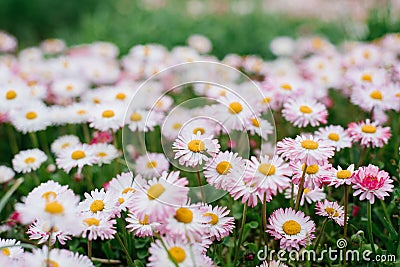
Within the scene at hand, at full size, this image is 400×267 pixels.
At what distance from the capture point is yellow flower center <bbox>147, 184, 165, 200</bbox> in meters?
1.11

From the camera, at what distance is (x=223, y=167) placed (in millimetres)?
1245

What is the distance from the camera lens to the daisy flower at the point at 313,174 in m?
1.28

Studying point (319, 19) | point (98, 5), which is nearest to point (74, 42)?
point (98, 5)

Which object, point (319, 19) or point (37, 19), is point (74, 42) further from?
point (319, 19)

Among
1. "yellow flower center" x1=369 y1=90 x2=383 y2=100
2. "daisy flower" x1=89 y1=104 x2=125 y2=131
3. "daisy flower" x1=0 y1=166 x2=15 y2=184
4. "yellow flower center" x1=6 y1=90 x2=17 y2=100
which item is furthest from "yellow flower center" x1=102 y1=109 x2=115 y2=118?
"yellow flower center" x1=369 y1=90 x2=383 y2=100

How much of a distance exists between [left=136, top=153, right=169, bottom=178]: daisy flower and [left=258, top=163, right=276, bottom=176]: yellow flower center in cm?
39

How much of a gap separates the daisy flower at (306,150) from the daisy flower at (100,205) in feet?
1.39

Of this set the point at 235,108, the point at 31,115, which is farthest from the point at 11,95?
the point at 235,108

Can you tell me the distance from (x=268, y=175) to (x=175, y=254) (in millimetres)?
283

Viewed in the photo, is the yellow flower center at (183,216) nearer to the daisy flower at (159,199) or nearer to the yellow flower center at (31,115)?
the daisy flower at (159,199)

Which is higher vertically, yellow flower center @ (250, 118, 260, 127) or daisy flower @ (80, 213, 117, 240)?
yellow flower center @ (250, 118, 260, 127)

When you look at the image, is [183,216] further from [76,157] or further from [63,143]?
[63,143]

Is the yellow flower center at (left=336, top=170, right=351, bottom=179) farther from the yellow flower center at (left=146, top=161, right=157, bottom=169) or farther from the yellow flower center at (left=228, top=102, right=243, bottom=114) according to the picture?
the yellow flower center at (left=146, top=161, right=157, bottom=169)

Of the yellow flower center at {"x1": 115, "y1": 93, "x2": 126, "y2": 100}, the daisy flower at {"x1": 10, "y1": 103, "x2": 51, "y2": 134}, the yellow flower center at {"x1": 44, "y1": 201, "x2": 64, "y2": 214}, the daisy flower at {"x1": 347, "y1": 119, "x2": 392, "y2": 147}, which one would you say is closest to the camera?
the yellow flower center at {"x1": 44, "y1": 201, "x2": 64, "y2": 214}
